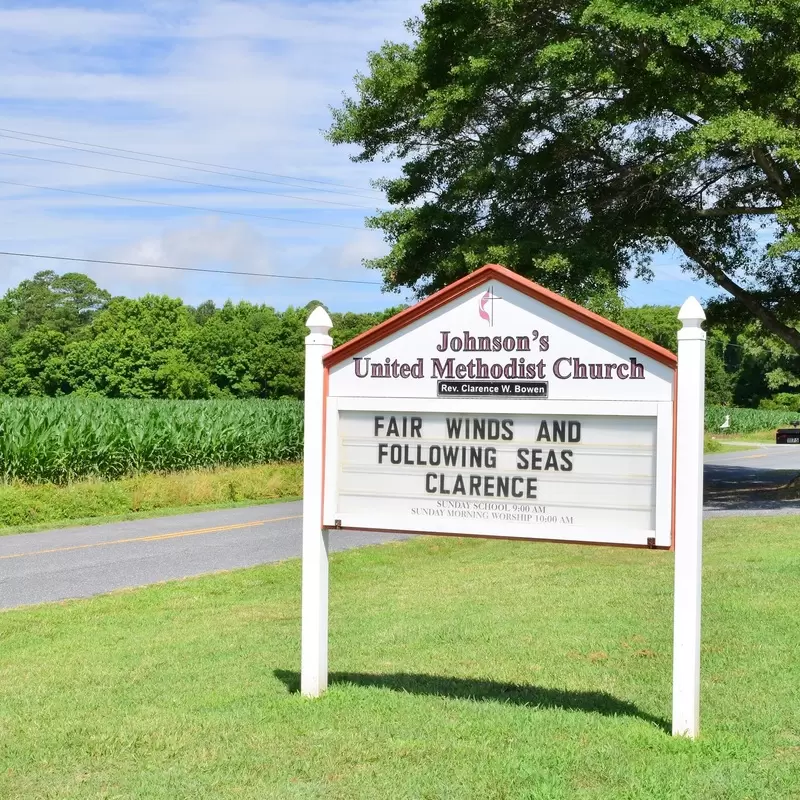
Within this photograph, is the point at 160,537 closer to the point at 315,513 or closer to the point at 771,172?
the point at 315,513

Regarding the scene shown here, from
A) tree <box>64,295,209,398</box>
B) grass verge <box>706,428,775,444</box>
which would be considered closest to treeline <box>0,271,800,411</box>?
tree <box>64,295,209,398</box>

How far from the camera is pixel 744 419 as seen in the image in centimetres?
8131

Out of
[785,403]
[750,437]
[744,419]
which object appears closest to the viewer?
[750,437]

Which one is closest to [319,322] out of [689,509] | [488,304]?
[488,304]

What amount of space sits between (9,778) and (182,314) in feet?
309

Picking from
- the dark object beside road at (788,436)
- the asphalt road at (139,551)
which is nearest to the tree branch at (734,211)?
the asphalt road at (139,551)

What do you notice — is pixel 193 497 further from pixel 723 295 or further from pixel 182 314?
pixel 182 314

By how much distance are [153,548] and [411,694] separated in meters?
9.23

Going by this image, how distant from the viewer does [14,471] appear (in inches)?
834

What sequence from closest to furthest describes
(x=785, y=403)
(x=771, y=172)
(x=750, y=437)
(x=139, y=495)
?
(x=139, y=495) < (x=771, y=172) < (x=750, y=437) < (x=785, y=403)

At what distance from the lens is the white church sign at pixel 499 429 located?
18.2 ft

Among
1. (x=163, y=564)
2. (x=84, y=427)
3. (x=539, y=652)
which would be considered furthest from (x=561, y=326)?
(x=84, y=427)

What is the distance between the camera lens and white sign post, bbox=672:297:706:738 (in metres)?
5.37

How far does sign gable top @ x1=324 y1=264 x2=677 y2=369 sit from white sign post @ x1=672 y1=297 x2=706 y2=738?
13cm
